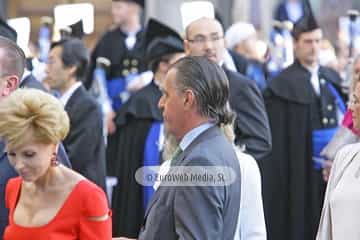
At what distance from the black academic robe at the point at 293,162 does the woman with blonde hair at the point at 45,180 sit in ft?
14.9

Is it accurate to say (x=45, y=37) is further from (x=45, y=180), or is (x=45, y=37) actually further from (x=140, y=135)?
(x=45, y=180)

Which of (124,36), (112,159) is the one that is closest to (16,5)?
(124,36)

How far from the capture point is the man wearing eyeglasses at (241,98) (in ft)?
24.0

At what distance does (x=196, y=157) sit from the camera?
473 cm

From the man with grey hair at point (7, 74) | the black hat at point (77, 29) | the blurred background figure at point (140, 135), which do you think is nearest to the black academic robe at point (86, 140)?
the blurred background figure at point (140, 135)

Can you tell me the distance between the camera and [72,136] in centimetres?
801

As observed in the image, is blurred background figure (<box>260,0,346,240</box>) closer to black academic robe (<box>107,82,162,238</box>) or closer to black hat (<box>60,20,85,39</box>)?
black academic robe (<box>107,82,162,238</box>)

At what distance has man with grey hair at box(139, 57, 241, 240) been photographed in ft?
15.3

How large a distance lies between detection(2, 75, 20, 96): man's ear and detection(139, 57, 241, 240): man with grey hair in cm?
80

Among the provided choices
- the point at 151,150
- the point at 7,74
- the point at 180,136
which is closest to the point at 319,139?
the point at 151,150

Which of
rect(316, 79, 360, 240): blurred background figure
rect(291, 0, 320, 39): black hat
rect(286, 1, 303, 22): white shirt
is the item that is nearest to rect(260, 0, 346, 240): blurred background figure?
rect(291, 0, 320, 39): black hat

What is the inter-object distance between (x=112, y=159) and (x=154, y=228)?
5095mm

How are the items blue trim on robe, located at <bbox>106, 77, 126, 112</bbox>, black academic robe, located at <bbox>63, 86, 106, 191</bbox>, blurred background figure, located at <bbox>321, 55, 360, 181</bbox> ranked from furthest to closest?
1. blue trim on robe, located at <bbox>106, 77, 126, 112</bbox>
2. black academic robe, located at <bbox>63, 86, 106, 191</bbox>
3. blurred background figure, located at <bbox>321, 55, 360, 181</bbox>

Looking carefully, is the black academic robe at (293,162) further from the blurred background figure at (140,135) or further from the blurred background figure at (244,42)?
the blurred background figure at (244,42)
